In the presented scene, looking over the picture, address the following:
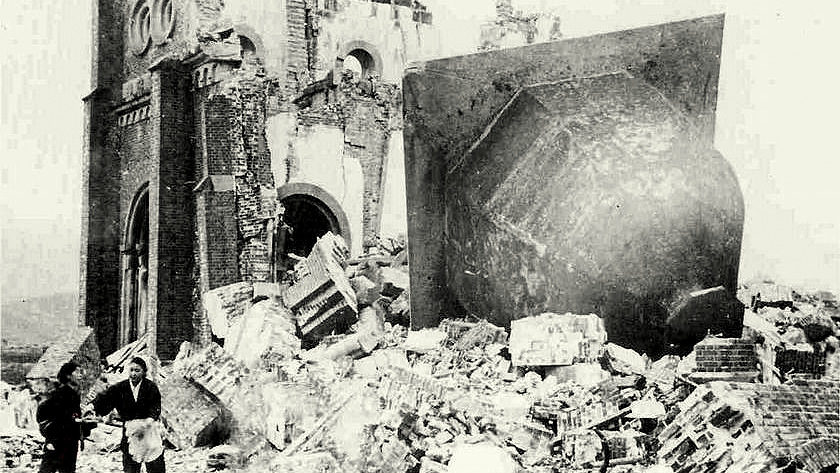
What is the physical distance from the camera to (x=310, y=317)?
903 centimetres

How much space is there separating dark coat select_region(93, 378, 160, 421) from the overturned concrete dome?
2.65 m

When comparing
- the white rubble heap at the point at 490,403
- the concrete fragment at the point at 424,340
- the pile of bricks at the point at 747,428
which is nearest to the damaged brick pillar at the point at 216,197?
the white rubble heap at the point at 490,403

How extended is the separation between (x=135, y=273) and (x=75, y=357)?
3.92 metres

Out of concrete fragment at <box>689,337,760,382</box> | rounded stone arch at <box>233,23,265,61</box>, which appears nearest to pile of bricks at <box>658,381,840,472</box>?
concrete fragment at <box>689,337,760,382</box>

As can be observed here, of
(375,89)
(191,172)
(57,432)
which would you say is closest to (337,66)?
(375,89)

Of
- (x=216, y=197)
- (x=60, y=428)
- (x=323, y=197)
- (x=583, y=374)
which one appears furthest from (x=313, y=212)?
(x=583, y=374)

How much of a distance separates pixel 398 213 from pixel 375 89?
2.36 meters

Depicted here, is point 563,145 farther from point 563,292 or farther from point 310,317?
point 310,317

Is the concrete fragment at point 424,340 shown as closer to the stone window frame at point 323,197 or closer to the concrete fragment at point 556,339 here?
the concrete fragment at point 556,339

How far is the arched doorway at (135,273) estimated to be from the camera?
1579 centimetres

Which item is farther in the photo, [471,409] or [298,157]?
[298,157]

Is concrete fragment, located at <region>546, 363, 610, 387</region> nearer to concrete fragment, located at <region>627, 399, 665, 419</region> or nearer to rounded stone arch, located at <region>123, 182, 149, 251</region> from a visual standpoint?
concrete fragment, located at <region>627, 399, 665, 419</region>

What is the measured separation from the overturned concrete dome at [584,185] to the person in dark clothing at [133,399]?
8.69 feet

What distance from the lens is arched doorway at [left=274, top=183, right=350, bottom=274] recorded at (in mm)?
15422
